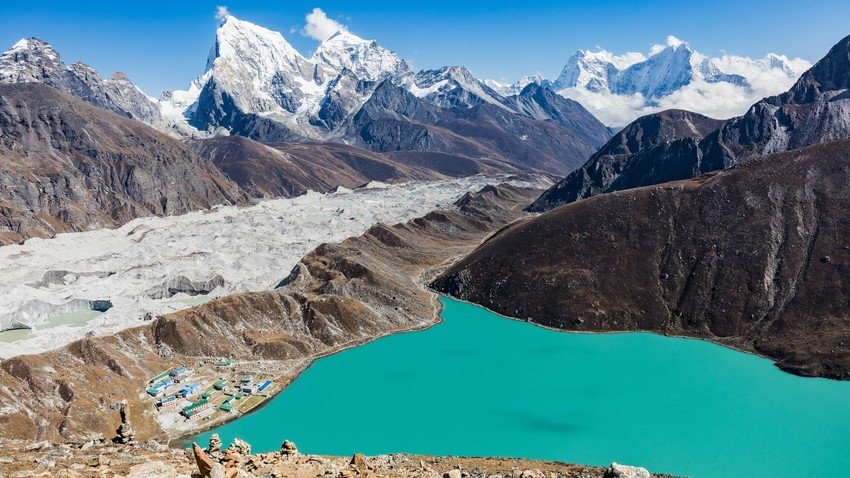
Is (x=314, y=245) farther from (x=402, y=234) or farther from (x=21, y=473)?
(x=21, y=473)

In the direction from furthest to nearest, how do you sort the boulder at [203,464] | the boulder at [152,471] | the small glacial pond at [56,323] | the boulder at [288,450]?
the small glacial pond at [56,323] < the boulder at [288,450] < the boulder at [152,471] < the boulder at [203,464]

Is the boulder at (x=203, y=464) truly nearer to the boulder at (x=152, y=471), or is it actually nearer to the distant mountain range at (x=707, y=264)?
the boulder at (x=152, y=471)

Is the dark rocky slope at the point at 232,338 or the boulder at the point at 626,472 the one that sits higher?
the boulder at the point at 626,472

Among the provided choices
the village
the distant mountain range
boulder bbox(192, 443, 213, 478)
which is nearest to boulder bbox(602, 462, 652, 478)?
boulder bbox(192, 443, 213, 478)

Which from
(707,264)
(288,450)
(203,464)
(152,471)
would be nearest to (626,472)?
(288,450)

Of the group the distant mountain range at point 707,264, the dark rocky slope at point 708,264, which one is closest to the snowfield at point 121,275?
the dark rocky slope at point 708,264

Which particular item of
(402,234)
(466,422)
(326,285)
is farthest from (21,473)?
(402,234)

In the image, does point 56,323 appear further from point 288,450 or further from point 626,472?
point 626,472
